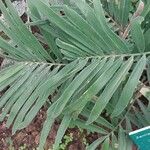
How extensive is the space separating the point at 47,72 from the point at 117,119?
0.35 metres

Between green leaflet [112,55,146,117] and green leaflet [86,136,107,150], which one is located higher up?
green leaflet [112,55,146,117]

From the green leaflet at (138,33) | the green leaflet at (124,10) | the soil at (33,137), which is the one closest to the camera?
the green leaflet at (138,33)

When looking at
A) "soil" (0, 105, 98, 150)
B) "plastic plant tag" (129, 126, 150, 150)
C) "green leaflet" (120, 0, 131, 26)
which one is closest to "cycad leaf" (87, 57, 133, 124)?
"plastic plant tag" (129, 126, 150, 150)

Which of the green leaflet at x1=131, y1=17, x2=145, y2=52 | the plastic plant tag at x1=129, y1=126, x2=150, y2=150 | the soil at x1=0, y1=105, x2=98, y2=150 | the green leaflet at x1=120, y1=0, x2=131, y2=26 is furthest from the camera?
the soil at x1=0, y1=105, x2=98, y2=150

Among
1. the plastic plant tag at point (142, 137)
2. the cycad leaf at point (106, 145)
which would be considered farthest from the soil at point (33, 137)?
the plastic plant tag at point (142, 137)

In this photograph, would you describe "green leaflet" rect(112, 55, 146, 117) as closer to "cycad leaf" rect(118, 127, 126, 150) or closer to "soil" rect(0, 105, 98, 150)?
"cycad leaf" rect(118, 127, 126, 150)

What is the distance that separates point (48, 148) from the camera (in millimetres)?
1956

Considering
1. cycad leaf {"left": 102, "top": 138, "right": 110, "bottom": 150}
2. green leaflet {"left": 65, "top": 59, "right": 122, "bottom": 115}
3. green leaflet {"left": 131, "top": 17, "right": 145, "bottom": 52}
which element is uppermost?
green leaflet {"left": 131, "top": 17, "right": 145, "bottom": 52}

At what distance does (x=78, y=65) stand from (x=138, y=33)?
0.23m

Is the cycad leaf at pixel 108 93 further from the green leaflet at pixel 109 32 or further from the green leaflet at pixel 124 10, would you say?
the green leaflet at pixel 124 10

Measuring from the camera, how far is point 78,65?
1.44 m

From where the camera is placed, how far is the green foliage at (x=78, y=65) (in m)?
1.36

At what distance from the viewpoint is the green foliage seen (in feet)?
4.47

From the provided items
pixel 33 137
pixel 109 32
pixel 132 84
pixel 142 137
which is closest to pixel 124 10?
pixel 109 32
